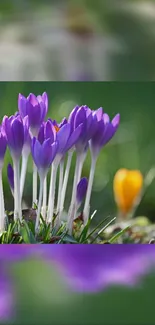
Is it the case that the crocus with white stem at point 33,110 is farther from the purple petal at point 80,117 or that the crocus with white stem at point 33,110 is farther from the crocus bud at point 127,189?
the crocus bud at point 127,189

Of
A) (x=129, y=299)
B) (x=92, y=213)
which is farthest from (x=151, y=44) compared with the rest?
(x=129, y=299)

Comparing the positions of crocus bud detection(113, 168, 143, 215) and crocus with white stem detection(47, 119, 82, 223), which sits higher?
crocus with white stem detection(47, 119, 82, 223)

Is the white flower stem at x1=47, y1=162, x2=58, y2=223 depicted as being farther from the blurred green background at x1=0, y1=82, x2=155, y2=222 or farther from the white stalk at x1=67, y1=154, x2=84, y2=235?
the blurred green background at x1=0, y1=82, x2=155, y2=222

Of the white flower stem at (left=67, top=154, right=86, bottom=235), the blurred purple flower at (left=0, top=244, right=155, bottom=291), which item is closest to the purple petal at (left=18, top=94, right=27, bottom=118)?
the white flower stem at (left=67, top=154, right=86, bottom=235)

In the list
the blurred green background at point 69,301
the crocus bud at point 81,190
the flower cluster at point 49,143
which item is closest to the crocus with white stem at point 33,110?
the flower cluster at point 49,143

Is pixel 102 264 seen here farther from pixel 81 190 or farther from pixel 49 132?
pixel 49 132

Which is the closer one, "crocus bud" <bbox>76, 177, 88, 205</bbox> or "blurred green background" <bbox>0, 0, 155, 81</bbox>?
"crocus bud" <bbox>76, 177, 88, 205</bbox>
